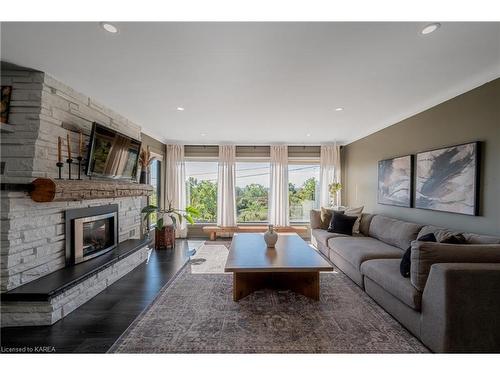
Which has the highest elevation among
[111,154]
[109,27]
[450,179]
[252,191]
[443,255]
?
[109,27]

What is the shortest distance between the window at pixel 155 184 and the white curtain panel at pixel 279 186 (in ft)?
9.47

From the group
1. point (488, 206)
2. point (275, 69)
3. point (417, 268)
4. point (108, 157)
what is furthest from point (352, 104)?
point (108, 157)

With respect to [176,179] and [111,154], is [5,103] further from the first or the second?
[176,179]

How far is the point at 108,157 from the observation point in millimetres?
3252

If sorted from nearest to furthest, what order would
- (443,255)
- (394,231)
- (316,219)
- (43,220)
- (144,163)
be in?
(443,255), (43,220), (394,231), (144,163), (316,219)

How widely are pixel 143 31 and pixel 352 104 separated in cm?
276

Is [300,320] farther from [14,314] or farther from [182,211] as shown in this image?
[182,211]

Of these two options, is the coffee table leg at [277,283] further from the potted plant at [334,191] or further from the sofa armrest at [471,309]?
the potted plant at [334,191]

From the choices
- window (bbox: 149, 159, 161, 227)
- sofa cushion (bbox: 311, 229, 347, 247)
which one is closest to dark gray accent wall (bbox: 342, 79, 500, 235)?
sofa cushion (bbox: 311, 229, 347, 247)

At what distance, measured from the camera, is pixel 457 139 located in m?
2.83

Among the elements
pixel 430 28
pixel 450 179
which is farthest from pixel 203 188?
pixel 430 28

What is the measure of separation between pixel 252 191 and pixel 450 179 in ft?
14.0

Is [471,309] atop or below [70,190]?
below

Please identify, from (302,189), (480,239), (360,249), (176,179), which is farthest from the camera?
(302,189)
